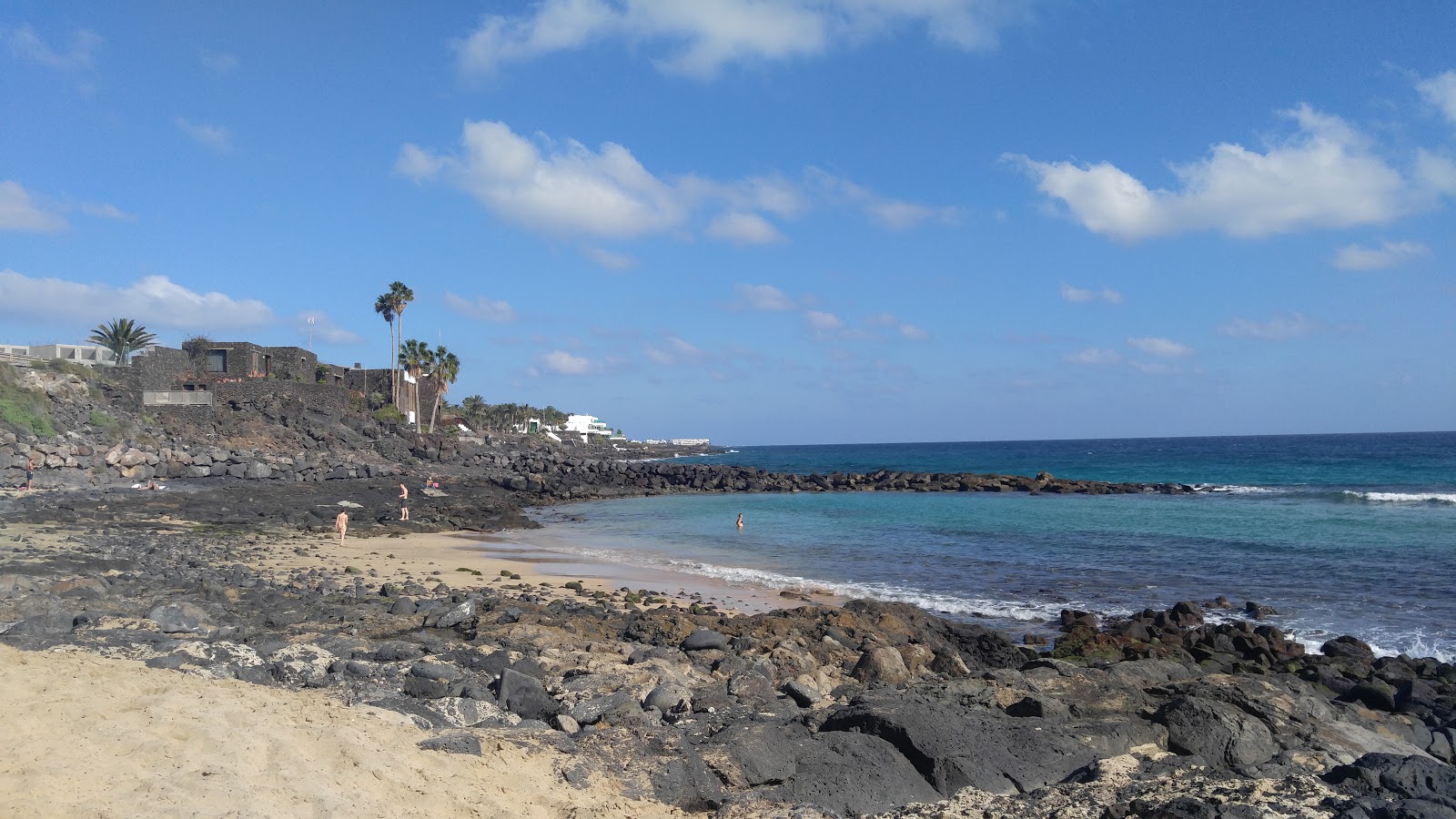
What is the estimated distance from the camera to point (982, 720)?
6336 millimetres

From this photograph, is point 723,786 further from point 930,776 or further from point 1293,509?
point 1293,509

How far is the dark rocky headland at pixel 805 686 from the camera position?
5512mm

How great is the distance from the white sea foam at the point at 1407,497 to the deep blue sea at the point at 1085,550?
152mm

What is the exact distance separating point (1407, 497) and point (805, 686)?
43.8 meters

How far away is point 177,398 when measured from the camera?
43.8 metres

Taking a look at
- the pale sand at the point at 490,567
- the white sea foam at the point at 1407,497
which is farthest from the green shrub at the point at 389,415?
the white sea foam at the point at 1407,497

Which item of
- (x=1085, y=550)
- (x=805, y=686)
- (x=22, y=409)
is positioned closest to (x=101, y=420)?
(x=22, y=409)

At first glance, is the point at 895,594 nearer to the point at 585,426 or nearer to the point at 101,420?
the point at 101,420

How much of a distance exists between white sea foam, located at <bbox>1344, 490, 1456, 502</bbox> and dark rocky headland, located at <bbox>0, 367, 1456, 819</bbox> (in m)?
30.9

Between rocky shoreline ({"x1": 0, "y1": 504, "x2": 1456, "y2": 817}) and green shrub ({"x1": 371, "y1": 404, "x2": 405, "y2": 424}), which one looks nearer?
rocky shoreline ({"x1": 0, "y1": 504, "x2": 1456, "y2": 817})

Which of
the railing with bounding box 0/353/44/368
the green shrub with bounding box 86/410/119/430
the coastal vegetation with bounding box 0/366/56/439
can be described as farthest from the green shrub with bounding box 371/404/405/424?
the coastal vegetation with bounding box 0/366/56/439

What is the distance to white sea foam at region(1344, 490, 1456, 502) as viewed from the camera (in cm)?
3759

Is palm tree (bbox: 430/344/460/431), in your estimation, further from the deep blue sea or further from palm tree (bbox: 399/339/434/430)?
the deep blue sea

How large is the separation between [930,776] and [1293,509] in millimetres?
36186
